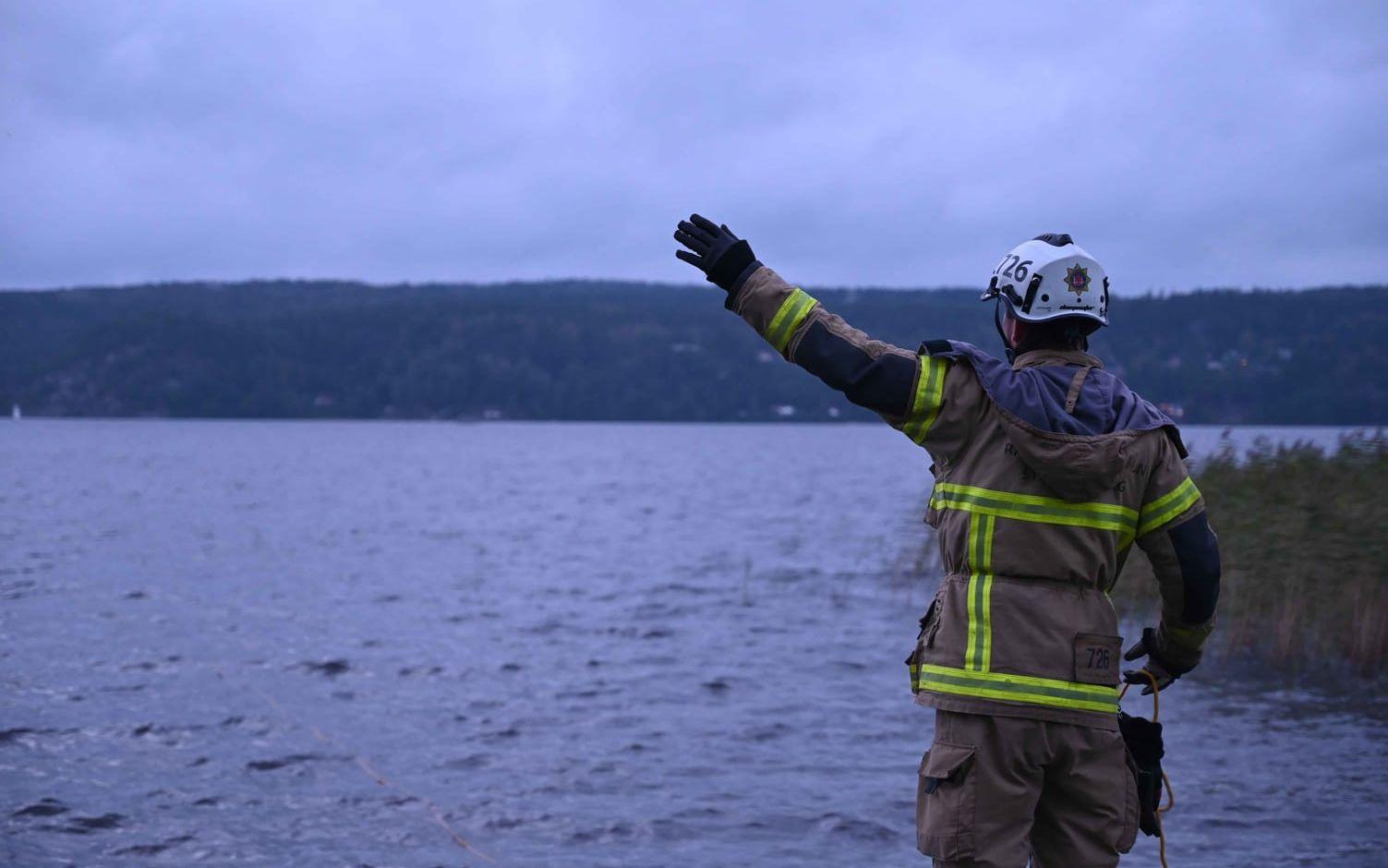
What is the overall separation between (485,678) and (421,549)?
1643 cm

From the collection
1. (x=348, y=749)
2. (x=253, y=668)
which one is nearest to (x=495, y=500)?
(x=253, y=668)

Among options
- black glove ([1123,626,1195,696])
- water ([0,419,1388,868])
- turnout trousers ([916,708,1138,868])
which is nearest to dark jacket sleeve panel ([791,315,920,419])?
turnout trousers ([916,708,1138,868])

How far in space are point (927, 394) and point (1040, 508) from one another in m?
0.47

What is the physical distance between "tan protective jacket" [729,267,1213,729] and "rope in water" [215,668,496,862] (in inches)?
213

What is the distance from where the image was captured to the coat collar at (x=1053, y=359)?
4164 mm

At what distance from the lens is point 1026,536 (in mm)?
3947

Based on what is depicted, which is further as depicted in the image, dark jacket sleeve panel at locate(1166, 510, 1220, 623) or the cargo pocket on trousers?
dark jacket sleeve panel at locate(1166, 510, 1220, 623)

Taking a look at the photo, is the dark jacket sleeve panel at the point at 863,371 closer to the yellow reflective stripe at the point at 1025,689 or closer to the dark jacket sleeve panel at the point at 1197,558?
the yellow reflective stripe at the point at 1025,689

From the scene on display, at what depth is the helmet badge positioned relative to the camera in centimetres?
416

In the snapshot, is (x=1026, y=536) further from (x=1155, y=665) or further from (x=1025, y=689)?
(x=1155, y=665)

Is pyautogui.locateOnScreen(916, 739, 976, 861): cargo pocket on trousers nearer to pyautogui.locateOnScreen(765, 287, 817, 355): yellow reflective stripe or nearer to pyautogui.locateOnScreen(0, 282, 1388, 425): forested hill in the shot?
pyautogui.locateOnScreen(765, 287, 817, 355): yellow reflective stripe

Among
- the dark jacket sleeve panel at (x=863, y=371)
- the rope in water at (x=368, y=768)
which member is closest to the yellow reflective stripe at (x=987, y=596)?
the dark jacket sleeve panel at (x=863, y=371)

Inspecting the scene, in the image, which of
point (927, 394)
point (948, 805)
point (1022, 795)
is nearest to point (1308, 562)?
point (1022, 795)

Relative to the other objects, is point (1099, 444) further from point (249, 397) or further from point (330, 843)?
point (249, 397)
